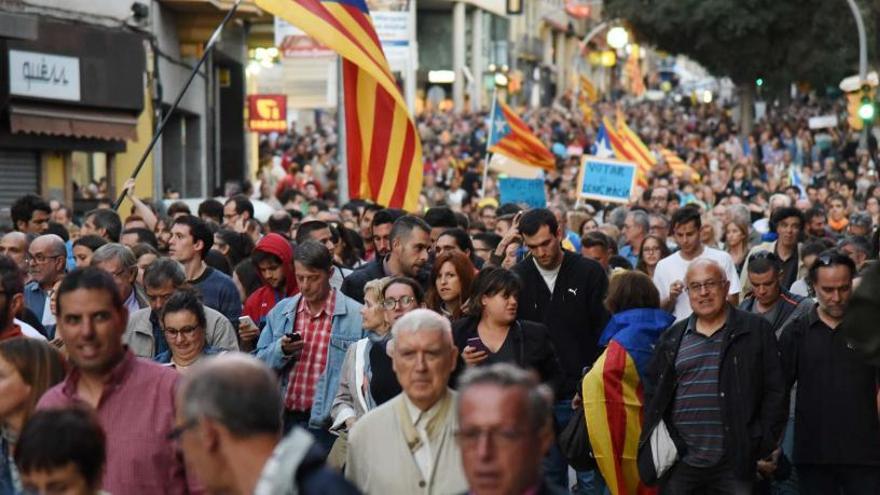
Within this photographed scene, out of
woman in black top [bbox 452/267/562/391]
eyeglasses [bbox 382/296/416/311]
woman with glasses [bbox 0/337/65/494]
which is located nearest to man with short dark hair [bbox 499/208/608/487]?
woman in black top [bbox 452/267/562/391]

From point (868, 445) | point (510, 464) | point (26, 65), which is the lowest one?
point (868, 445)

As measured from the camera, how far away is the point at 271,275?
11.4m

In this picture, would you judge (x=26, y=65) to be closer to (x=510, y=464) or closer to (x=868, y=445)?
(x=868, y=445)

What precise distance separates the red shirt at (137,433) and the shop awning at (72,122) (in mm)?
17011

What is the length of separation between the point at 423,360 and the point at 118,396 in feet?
3.48

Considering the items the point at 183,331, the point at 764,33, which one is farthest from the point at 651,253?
the point at 764,33

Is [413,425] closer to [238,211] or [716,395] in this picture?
[716,395]

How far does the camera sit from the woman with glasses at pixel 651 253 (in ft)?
47.3

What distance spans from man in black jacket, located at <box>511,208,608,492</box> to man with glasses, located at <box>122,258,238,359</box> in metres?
2.27

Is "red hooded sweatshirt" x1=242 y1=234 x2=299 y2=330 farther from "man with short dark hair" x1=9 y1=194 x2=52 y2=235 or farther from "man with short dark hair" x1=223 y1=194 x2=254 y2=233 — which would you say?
"man with short dark hair" x1=223 y1=194 x2=254 y2=233

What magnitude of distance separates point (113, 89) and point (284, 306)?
52.6 ft

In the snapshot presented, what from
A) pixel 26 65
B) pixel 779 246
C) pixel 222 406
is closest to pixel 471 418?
pixel 222 406

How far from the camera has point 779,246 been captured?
14.9 metres

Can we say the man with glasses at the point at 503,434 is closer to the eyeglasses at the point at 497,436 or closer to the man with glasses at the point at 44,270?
the eyeglasses at the point at 497,436
